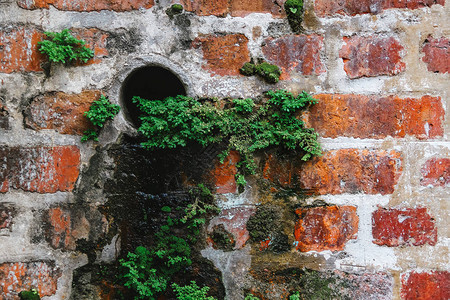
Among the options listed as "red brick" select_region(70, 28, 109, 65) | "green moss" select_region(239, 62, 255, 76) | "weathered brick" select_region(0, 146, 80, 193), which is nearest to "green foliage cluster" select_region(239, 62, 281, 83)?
"green moss" select_region(239, 62, 255, 76)

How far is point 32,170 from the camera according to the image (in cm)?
166

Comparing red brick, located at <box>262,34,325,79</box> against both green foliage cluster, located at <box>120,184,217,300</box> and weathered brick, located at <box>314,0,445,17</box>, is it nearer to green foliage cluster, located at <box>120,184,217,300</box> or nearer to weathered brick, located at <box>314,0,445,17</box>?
weathered brick, located at <box>314,0,445,17</box>

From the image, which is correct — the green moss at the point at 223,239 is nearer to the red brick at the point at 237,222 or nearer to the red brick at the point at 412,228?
the red brick at the point at 237,222

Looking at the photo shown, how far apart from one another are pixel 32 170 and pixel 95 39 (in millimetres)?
656

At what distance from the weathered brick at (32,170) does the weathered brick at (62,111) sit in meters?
0.12

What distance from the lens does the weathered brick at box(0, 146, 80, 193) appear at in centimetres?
166

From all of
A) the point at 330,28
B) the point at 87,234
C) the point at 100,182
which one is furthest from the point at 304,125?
the point at 87,234

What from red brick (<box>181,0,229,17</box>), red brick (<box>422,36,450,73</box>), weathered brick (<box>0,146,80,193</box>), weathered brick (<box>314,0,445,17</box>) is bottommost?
weathered brick (<box>0,146,80,193</box>)

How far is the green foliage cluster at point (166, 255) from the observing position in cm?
163

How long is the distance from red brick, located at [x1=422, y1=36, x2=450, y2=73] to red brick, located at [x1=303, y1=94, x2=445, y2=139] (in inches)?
5.6

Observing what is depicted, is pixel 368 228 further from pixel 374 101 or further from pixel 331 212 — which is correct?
pixel 374 101

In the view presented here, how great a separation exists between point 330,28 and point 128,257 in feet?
4.51

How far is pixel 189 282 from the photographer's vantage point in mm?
1682

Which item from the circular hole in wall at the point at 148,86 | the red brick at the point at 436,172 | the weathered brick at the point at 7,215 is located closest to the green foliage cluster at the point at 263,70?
the circular hole in wall at the point at 148,86
